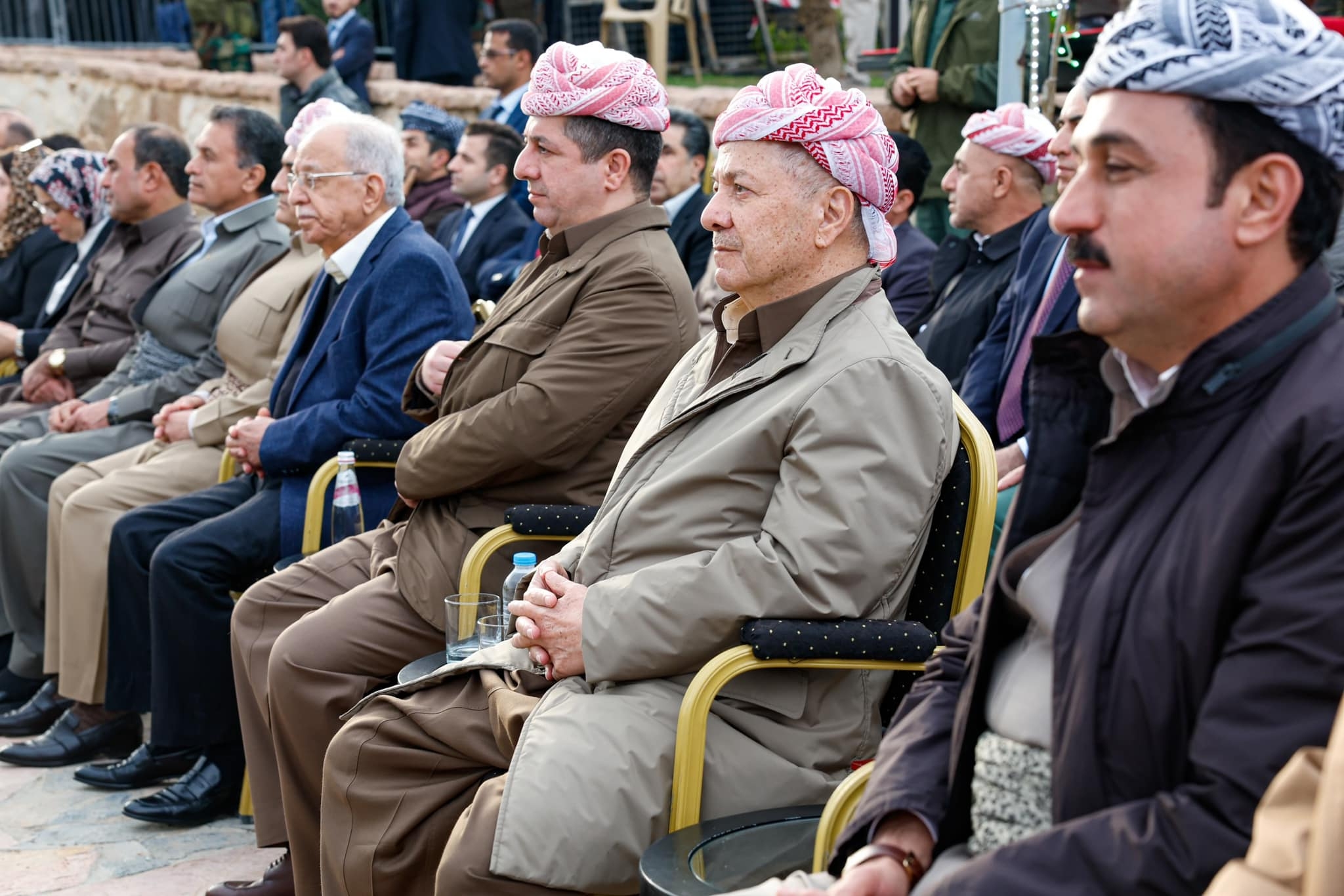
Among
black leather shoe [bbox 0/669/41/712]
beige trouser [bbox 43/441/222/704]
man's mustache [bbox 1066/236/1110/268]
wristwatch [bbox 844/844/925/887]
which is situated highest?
man's mustache [bbox 1066/236/1110/268]

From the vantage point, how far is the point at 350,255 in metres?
4.34

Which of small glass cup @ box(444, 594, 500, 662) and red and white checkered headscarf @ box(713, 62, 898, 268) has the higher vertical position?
red and white checkered headscarf @ box(713, 62, 898, 268)

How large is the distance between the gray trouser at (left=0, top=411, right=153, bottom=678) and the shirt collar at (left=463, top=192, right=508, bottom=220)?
2341 millimetres

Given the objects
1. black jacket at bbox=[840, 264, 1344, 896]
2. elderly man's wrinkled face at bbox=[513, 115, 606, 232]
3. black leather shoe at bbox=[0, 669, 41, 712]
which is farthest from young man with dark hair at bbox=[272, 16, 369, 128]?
black jacket at bbox=[840, 264, 1344, 896]

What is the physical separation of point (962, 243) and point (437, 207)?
3.79 m

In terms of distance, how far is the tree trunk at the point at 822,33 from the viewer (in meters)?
10.3

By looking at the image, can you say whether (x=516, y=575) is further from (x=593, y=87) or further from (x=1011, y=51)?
(x=1011, y=51)

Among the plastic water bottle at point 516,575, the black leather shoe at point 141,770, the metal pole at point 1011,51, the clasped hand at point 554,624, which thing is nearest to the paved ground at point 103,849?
the black leather shoe at point 141,770

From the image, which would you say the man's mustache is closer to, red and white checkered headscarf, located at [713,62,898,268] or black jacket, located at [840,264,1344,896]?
black jacket, located at [840,264,1344,896]

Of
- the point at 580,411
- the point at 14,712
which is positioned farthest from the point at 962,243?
the point at 14,712

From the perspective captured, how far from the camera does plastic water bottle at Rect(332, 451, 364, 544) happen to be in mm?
4020

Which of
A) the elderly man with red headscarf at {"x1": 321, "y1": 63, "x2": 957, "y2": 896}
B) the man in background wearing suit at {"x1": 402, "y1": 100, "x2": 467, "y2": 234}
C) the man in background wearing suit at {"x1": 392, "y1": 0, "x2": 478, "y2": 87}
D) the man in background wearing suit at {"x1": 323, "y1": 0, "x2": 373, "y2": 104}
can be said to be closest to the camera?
the elderly man with red headscarf at {"x1": 321, "y1": 63, "x2": 957, "y2": 896}

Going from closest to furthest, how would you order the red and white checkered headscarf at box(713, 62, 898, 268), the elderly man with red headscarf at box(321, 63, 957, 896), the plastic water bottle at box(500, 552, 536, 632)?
the elderly man with red headscarf at box(321, 63, 957, 896)
the red and white checkered headscarf at box(713, 62, 898, 268)
the plastic water bottle at box(500, 552, 536, 632)

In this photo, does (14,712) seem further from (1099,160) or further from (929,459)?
(1099,160)
